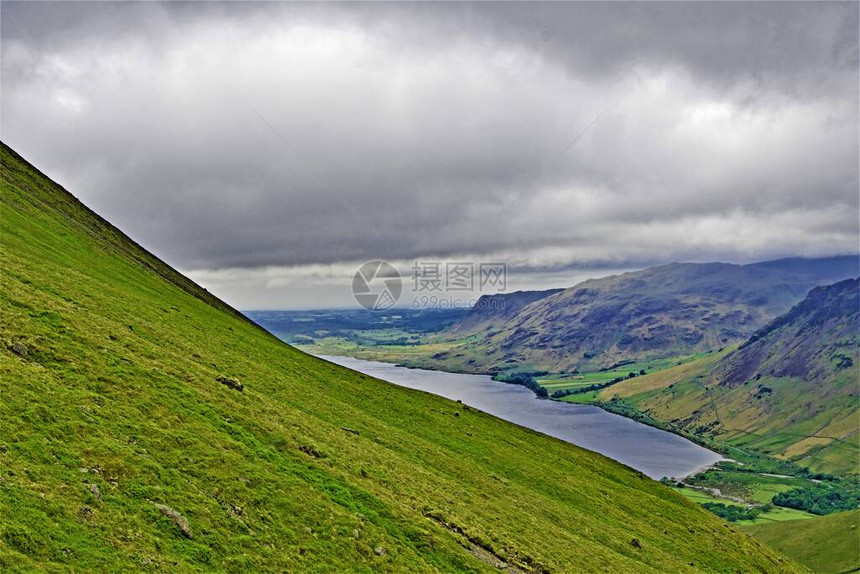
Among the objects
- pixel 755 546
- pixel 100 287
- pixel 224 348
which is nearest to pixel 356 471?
pixel 224 348

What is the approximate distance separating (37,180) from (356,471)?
4114 inches

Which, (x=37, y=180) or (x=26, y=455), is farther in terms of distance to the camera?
(x=37, y=180)

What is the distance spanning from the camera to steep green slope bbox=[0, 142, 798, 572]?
23000 millimetres

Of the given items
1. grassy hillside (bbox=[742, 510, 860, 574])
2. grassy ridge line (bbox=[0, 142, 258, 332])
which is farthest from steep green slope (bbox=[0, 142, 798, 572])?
grassy hillside (bbox=[742, 510, 860, 574])

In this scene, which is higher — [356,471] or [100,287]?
[100,287]

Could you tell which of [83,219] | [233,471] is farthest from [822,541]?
[83,219]

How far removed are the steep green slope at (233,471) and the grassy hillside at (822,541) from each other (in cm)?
10995

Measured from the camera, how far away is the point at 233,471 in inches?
1165

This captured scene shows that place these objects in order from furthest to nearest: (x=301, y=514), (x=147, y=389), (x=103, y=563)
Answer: (x=147, y=389) < (x=301, y=514) < (x=103, y=563)

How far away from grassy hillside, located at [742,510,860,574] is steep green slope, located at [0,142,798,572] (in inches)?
4329

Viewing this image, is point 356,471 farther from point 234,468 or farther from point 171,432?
point 171,432

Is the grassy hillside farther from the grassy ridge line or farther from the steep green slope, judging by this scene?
the grassy ridge line

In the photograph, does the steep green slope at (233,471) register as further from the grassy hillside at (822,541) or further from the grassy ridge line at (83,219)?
the grassy hillside at (822,541)

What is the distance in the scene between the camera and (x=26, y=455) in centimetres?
2348
